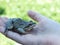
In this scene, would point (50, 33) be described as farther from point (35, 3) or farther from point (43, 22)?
point (35, 3)

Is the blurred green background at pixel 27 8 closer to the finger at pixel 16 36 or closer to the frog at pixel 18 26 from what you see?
the frog at pixel 18 26

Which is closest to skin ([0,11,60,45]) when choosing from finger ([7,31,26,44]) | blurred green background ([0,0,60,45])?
finger ([7,31,26,44])

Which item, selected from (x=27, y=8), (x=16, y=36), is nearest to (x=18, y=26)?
(x=16, y=36)

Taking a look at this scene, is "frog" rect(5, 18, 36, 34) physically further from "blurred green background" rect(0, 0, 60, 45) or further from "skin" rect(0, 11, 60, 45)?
"blurred green background" rect(0, 0, 60, 45)

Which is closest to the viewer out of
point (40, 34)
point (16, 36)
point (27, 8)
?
point (16, 36)

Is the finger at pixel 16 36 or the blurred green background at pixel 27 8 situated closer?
the finger at pixel 16 36

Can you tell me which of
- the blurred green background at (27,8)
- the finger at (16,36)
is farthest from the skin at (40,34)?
the blurred green background at (27,8)

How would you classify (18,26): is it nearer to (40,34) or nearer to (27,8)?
(40,34)
